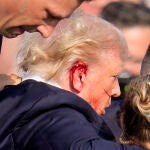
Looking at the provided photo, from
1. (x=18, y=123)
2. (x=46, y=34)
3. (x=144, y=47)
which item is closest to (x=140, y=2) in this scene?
(x=144, y=47)

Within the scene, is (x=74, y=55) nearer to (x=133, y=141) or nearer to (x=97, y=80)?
(x=97, y=80)

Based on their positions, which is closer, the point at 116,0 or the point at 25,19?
the point at 25,19

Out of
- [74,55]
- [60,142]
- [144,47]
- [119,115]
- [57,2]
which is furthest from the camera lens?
[144,47]

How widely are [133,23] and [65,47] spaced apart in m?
1.75

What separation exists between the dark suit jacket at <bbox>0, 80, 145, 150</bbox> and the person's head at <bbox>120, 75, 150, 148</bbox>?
0.24 metres

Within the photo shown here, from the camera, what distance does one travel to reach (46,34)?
2.19 meters

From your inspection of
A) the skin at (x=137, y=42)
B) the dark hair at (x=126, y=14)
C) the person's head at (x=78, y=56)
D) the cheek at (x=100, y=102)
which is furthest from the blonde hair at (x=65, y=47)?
the dark hair at (x=126, y=14)

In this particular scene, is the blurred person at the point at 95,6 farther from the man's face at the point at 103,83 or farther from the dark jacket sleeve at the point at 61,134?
the dark jacket sleeve at the point at 61,134

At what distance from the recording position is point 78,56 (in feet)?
9.93

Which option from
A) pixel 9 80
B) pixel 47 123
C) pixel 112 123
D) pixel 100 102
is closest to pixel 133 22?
pixel 112 123

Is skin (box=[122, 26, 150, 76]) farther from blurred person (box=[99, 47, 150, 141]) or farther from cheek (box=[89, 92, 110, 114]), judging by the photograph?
cheek (box=[89, 92, 110, 114])

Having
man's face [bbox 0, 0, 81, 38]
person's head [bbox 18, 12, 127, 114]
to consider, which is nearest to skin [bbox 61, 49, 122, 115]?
person's head [bbox 18, 12, 127, 114]

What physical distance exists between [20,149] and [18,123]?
0.10 m

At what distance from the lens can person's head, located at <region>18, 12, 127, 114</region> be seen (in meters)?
3.02
